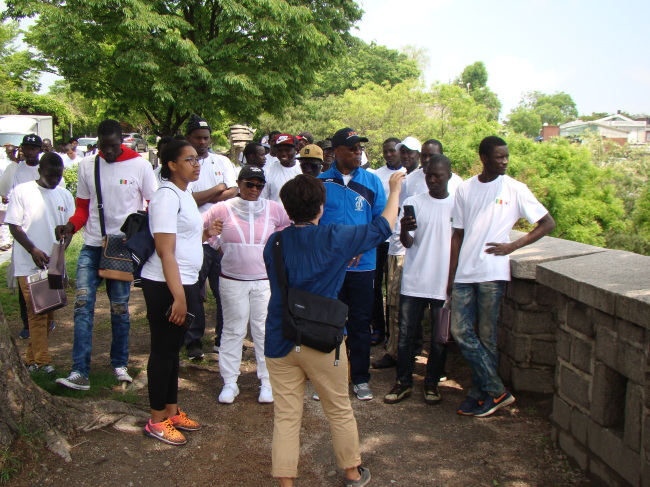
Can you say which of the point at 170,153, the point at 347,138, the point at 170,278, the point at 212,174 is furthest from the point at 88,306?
the point at 347,138

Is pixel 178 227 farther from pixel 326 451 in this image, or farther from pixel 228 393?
pixel 326 451

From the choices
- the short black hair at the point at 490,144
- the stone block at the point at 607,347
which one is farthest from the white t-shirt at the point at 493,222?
the stone block at the point at 607,347

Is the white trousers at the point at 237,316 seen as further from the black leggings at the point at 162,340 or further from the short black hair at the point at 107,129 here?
the short black hair at the point at 107,129

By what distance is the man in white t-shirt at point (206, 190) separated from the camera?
5.56 meters

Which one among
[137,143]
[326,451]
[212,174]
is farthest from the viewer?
[137,143]

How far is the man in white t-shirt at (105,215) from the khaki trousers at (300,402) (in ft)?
6.84

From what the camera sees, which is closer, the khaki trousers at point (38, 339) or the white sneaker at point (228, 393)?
the white sneaker at point (228, 393)

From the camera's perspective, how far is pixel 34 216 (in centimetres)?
538

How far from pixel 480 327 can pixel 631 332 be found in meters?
1.47

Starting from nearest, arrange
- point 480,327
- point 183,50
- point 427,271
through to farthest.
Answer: point 480,327, point 427,271, point 183,50

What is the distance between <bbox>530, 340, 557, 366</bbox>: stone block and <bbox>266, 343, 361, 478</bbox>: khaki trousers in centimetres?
199

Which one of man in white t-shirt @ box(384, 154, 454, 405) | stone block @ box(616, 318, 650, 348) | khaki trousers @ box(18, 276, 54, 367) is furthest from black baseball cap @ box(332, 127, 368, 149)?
khaki trousers @ box(18, 276, 54, 367)

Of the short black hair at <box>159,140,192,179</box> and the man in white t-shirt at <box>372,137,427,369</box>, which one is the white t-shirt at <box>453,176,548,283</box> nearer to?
the man in white t-shirt at <box>372,137,427,369</box>

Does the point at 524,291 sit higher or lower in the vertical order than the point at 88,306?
higher
